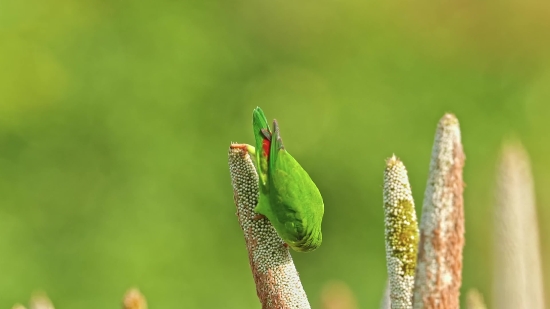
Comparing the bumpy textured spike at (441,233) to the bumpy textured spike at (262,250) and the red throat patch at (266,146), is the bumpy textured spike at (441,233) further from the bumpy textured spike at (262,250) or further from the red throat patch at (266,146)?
the red throat patch at (266,146)

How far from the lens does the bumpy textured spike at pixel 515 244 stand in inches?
50.8

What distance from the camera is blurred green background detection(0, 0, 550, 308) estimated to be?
537 cm

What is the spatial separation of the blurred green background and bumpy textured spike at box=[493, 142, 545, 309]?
363 cm

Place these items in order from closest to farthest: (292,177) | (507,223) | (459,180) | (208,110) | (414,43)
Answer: (459,180), (507,223), (292,177), (208,110), (414,43)

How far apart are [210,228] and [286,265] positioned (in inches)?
168

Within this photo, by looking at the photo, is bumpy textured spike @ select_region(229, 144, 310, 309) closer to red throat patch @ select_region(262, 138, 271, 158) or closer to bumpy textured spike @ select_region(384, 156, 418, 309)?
bumpy textured spike @ select_region(384, 156, 418, 309)

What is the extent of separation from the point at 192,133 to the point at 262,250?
429 cm

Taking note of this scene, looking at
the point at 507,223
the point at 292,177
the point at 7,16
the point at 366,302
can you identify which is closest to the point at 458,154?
the point at 507,223

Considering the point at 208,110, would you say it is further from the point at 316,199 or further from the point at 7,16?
the point at 316,199

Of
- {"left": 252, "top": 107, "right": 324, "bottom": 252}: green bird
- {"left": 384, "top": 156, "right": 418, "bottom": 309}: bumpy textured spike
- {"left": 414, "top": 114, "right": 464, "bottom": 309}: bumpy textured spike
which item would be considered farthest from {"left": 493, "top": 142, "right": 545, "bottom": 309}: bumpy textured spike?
{"left": 252, "top": 107, "right": 324, "bottom": 252}: green bird

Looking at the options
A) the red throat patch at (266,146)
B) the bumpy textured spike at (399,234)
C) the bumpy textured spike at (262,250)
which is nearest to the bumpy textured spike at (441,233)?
the bumpy textured spike at (399,234)

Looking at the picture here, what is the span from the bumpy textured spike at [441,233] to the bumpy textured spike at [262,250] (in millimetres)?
373

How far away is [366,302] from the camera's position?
5457 millimetres

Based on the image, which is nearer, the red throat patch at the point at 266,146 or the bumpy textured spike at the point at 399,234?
the bumpy textured spike at the point at 399,234
